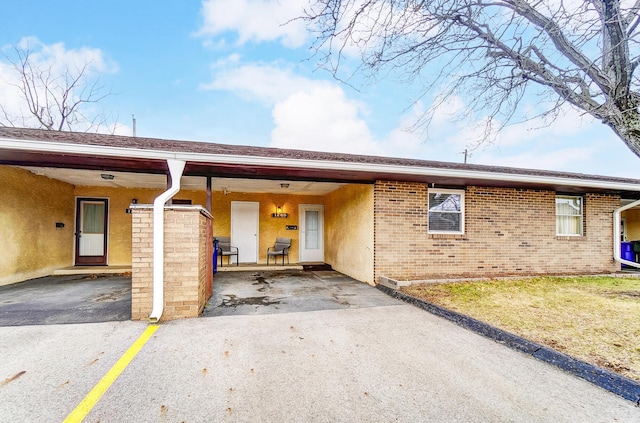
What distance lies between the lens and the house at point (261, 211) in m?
4.30

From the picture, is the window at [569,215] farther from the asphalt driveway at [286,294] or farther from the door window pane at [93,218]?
the door window pane at [93,218]

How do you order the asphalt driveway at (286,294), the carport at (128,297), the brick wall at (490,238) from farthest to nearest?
the brick wall at (490,238), the asphalt driveway at (286,294), the carport at (128,297)

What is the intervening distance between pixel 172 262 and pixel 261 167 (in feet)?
7.69

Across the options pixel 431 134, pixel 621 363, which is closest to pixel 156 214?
pixel 431 134

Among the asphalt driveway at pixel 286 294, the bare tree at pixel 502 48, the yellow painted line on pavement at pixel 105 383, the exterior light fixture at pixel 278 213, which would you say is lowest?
the asphalt driveway at pixel 286 294

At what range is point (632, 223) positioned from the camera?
1218cm

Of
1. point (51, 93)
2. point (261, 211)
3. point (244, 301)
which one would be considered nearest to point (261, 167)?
point (244, 301)

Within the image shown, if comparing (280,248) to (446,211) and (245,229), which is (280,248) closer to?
(245,229)

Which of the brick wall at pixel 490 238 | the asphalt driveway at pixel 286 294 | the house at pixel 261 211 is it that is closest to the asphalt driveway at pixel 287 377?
the asphalt driveway at pixel 286 294

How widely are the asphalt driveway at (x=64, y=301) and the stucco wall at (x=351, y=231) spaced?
488 centimetres

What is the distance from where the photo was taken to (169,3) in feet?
25.9

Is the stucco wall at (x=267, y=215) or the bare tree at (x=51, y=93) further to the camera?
the bare tree at (x=51, y=93)

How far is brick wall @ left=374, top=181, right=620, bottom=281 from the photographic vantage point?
21.8ft

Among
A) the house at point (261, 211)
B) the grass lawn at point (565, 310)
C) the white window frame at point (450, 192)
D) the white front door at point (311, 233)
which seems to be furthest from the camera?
the white front door at point (311, 233)
